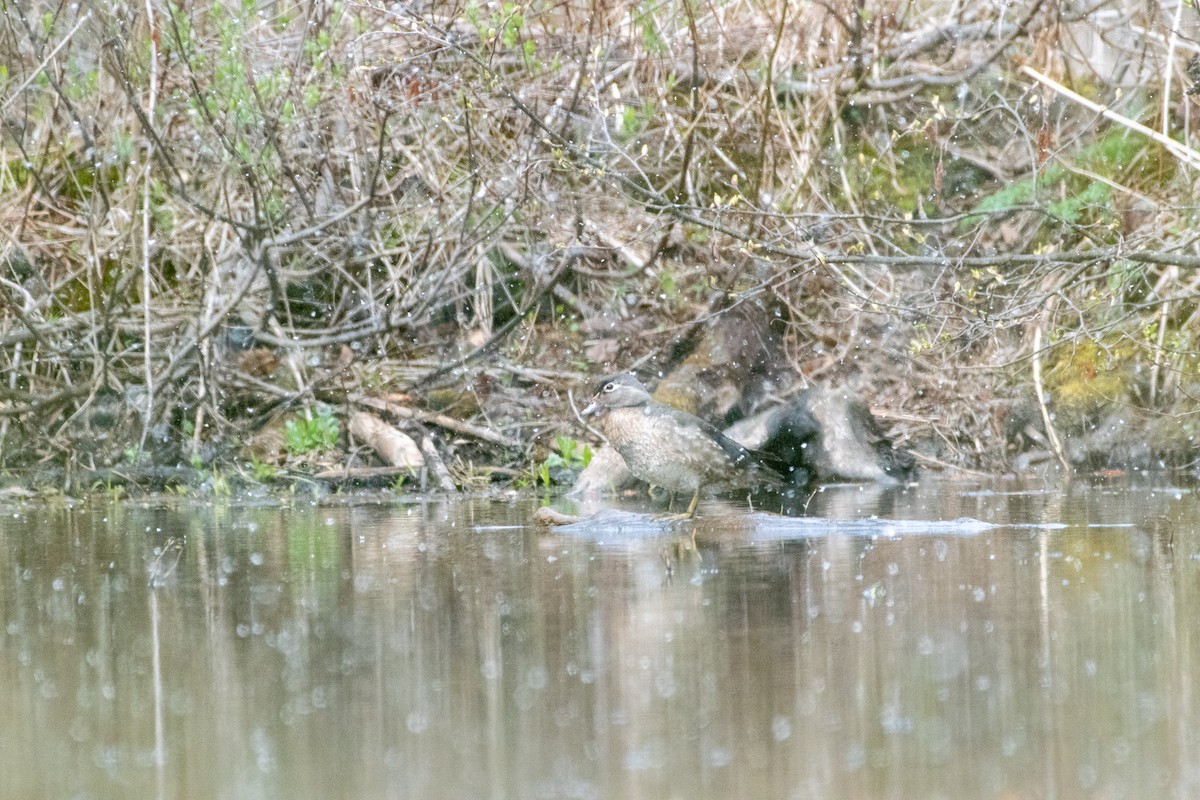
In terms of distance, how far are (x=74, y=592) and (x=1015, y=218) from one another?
677 centimetres

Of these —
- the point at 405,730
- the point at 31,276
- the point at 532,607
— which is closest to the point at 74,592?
the point at 532,607

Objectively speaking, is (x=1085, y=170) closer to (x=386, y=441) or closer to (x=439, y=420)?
(x=439, y=420)

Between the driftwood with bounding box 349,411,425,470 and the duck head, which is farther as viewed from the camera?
the driftwood with bounding box 349,411,425,470

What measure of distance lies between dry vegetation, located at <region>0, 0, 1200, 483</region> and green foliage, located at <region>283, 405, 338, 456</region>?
208 millimetres

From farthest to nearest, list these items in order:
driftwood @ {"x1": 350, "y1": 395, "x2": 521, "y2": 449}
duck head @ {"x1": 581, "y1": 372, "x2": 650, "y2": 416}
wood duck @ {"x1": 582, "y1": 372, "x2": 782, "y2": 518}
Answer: driftwood @ {"x1": 350, "y1": 395, "x2": 521, "y2": 449} → duck head @ {"x1": 581, "y1": 372, "x2": 650, "y2": 416} → wood duck @ {"x1": 582, "y1": 372, "x2": 782, "y2": 518}

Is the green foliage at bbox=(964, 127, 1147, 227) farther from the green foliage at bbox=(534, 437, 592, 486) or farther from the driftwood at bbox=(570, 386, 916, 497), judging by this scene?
the green foliage at bbox=(534, 437, 592, 486)

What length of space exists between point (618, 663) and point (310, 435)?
513cm

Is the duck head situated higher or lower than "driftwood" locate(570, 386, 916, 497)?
higher

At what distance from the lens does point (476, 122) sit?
852cm

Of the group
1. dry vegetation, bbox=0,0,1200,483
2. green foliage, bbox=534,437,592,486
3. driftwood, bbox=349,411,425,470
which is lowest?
green foliage, bbox=534,437,592,486

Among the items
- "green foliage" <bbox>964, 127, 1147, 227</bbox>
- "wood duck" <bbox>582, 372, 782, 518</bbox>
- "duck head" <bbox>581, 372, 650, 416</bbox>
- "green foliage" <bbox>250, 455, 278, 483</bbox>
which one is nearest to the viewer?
"wood duck" <bbox>582, 372, 782, 518</bbox>

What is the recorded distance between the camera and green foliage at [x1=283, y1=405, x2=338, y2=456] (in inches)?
324

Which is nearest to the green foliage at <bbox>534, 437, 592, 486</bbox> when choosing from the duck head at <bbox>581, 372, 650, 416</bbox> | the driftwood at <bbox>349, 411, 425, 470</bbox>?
the driftwood at <bbox>349, 411, 425, 470</bbox>

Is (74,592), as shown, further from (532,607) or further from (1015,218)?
(1015,218)
